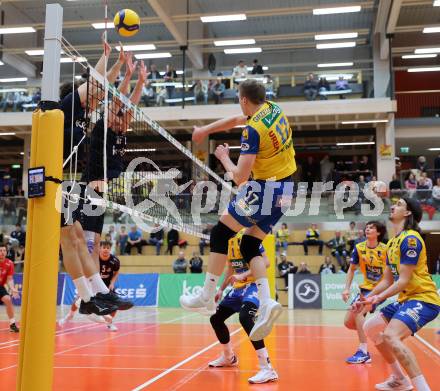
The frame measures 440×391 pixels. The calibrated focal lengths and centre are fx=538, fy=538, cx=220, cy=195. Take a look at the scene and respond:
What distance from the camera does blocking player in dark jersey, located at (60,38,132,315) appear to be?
15.5 ft

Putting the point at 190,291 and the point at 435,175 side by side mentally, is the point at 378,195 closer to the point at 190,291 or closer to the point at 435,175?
the point at 435,175

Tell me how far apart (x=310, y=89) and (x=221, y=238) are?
19.2m

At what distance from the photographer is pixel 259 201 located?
429 cm

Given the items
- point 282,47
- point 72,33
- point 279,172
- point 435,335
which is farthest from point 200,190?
point 72,33

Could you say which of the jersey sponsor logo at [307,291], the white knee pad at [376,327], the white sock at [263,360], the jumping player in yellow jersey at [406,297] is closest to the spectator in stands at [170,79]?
the jersey sponsor logo at [307,291]

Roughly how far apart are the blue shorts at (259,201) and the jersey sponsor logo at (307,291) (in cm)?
1353

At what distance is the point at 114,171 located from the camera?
19.1 ft

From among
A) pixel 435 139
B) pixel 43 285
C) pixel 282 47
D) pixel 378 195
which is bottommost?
pixel 43 285

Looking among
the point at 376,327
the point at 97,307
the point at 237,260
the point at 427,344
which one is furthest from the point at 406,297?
the point at 427,344

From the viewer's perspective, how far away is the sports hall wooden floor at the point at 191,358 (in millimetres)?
5949

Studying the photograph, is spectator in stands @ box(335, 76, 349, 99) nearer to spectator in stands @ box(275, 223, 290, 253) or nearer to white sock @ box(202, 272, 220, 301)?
spectator in stands @ box(275, 223, 290, 253)

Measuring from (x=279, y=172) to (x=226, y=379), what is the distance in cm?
302

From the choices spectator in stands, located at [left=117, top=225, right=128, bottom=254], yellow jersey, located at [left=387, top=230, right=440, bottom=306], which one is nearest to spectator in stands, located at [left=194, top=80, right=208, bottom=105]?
spectator in stands, located at [left=117, top=225, right=128, bottom=254]

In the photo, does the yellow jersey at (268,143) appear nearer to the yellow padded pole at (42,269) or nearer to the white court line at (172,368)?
the yellow padded pole at (42,269)
